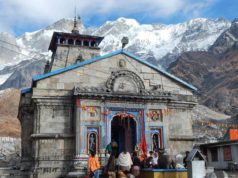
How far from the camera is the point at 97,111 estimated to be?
20.8 meters

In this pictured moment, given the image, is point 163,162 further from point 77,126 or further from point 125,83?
point 125,83

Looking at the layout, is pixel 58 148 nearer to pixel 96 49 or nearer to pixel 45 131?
pixel 45 131

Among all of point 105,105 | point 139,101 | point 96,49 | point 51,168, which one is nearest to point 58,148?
point 51,168

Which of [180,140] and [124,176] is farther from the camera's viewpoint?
[180,140]

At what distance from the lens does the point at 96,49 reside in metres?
34.2

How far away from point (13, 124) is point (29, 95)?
43.4 m

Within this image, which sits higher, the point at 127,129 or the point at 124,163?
the point at 127,129

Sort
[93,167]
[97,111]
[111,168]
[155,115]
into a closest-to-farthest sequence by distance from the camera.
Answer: [111,168] → [93,167] → [97,111] → [155,115]

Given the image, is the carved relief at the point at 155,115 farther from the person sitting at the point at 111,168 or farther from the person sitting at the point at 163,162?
the person sitting at the point at 111,168

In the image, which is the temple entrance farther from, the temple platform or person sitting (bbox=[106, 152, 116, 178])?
the temple platform

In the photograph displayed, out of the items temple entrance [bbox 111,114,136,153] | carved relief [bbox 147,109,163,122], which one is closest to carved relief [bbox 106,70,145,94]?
carved relief [bbox 147,109,163,122]

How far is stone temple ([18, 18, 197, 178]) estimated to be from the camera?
65.8ft

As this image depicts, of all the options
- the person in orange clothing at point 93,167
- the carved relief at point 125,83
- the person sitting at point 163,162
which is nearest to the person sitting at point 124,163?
the person in orange clothing at point 93,167

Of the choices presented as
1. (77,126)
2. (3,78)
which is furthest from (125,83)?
(3,78)
